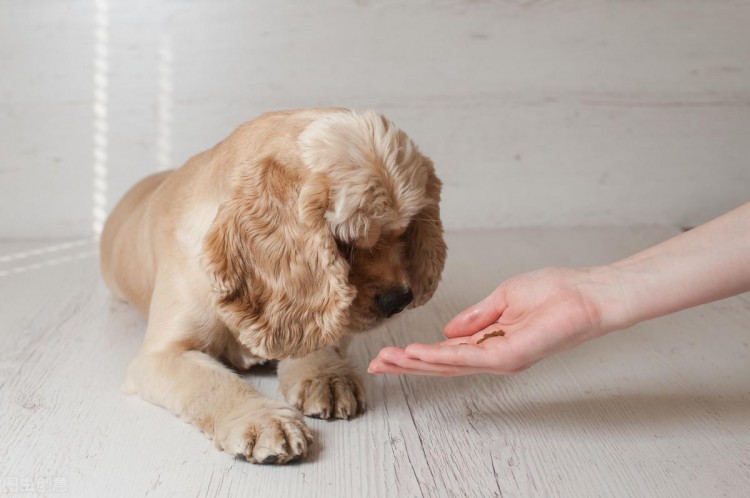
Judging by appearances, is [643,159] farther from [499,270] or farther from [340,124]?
[340,124]

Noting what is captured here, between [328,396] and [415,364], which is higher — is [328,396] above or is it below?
below

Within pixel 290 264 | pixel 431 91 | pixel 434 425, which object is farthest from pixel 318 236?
pixel 431 91

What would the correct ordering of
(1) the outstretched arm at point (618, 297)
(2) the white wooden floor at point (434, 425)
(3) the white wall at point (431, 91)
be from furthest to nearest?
(3) the white wall at point (431, 91)
(2) the white wooden floor at point (434, 425)
(1) the outstretched arm at point (618, 297)

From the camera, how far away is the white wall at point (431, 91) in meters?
4.67

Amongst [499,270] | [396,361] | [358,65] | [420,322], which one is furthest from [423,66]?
[396,361]

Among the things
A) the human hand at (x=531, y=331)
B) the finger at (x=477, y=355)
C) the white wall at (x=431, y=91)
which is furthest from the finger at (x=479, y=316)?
the white wall at (x=431, y=91)

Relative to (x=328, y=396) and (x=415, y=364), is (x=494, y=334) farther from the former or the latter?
(x=328, y=396)

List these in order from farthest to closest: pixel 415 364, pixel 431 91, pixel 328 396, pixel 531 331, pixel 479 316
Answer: pixel 431 91, pixel 328 396, pixel 479 316, pixel 415 364, pixel 531 331

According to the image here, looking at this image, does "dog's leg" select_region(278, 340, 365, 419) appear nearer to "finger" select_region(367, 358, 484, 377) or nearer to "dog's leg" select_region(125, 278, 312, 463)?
"dog's leg" select_region(125, 278, 312, 463)

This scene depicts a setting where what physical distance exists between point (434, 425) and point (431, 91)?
102 inches

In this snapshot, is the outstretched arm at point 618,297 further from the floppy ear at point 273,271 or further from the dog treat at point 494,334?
the floppy ear at point 273,271

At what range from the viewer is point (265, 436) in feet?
7.58

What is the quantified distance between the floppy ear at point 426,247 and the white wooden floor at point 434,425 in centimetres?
34

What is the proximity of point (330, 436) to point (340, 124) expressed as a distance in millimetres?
838
